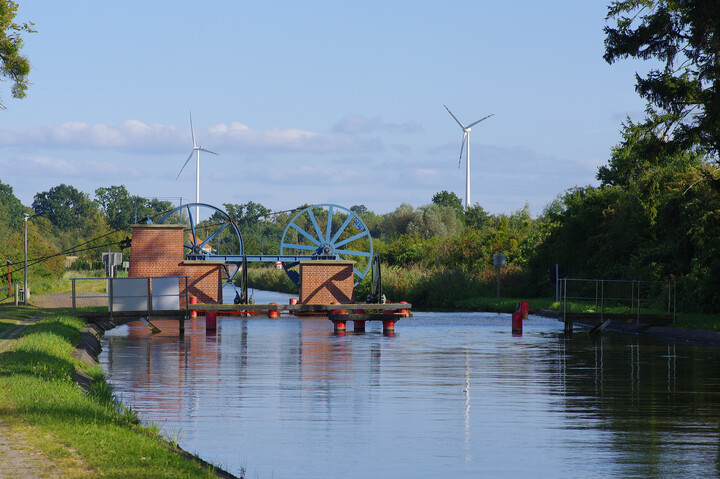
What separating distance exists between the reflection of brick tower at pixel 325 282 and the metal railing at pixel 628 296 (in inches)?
421

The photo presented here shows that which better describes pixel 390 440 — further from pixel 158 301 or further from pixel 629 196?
pixel 629 196

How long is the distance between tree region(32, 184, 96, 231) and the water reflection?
173 metres

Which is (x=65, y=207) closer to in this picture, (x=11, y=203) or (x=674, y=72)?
(x=11, y=203)

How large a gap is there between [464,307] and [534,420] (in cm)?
4547

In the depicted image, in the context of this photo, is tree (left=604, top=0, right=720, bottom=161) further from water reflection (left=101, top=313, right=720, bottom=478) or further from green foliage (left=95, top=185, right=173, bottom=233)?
green foliage (left=95, top=185, right=173, bottom=233)

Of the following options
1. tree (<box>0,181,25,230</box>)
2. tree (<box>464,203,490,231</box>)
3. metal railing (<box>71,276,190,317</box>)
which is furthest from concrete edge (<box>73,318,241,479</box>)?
tree (<box>0,181,25,230</box>)

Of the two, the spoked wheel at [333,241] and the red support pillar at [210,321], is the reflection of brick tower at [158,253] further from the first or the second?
the red support pillar at [210,321]

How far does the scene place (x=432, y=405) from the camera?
14773 millimetres

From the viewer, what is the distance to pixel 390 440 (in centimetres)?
1166

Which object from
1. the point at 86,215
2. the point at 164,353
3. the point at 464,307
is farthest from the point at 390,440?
the point at 86,215

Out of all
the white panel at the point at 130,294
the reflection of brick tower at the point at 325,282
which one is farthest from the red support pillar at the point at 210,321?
the reflection of brick tower at the point at 325,282

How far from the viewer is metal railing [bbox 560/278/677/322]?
37.5m

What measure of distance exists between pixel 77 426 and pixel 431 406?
601 cm

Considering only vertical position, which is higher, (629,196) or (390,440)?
(629,196)
